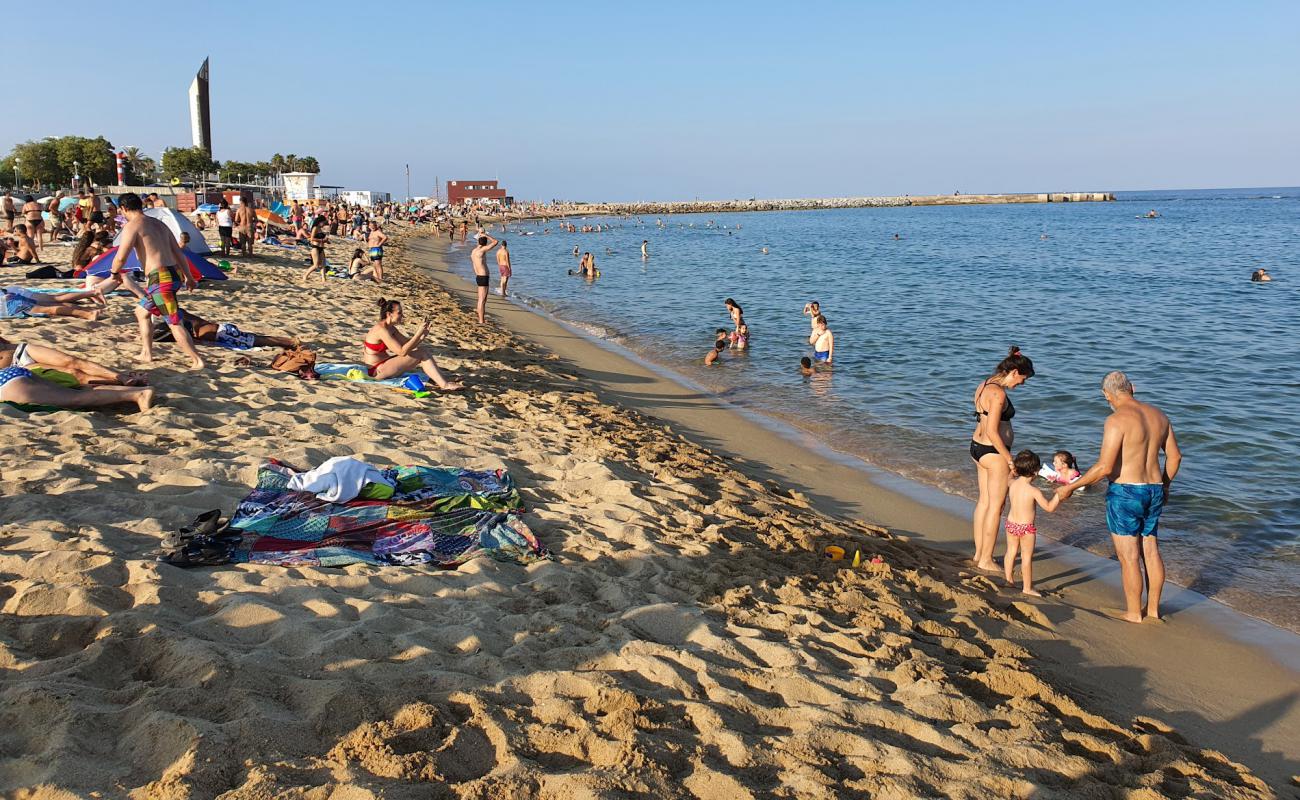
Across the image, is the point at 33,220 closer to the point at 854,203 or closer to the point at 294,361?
the point at 294,361

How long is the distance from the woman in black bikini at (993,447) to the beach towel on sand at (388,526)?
334 centimetres

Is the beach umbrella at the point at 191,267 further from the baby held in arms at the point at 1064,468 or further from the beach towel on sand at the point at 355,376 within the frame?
the baby held in arms at the point at 1064,468

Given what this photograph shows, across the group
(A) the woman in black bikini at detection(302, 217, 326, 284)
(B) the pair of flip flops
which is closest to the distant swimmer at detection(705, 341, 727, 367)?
(A) the woman in black bikini at detection(302, 217, 326, 284)

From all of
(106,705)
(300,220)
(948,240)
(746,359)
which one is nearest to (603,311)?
(746,359)

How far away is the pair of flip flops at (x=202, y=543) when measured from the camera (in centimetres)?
393

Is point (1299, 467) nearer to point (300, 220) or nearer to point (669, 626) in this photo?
point (669, 626)

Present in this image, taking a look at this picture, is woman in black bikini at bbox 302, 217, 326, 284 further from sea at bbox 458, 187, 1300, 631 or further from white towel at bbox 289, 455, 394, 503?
white towel at bbox 289, 455, 394, 503

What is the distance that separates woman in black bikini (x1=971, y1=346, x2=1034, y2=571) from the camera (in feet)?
18.6

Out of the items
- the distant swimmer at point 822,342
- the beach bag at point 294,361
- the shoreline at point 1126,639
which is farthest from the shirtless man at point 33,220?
the distant swimmer at point 822,342

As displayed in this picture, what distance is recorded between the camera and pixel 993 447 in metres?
5.77

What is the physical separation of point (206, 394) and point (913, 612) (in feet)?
20.1

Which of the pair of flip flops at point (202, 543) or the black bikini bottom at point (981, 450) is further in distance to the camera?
the black bikini bottom at point (981, 450)

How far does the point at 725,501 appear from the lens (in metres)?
6.26

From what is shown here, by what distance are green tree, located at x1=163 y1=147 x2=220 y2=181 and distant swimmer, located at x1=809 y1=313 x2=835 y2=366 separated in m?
50.3
